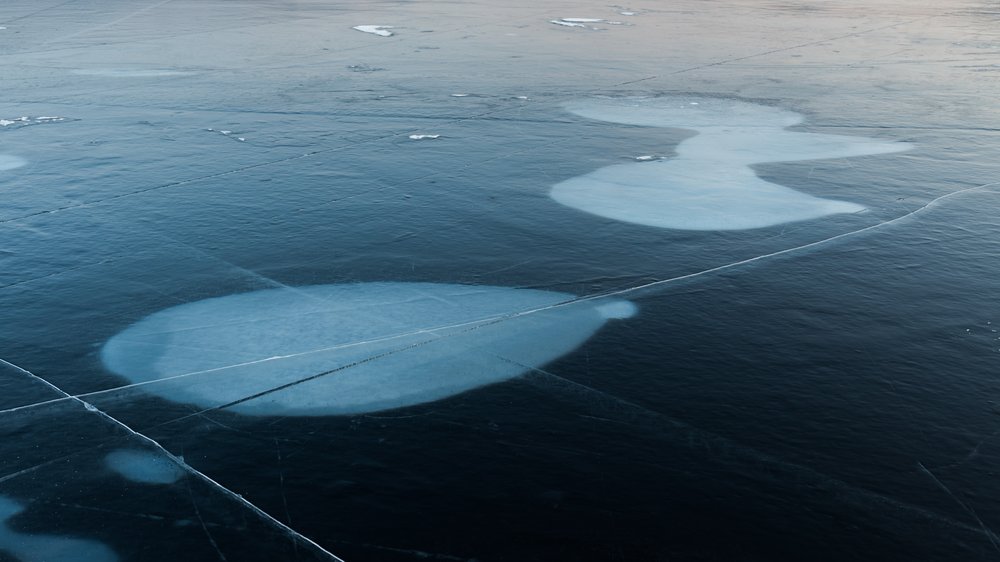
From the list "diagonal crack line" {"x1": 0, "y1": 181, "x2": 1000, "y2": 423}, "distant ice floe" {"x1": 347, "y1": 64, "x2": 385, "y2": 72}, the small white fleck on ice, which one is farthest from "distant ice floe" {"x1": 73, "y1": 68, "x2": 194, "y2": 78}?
"diagonal crack line" {"x1": 0, "y1": 181, "x2": 1000, "y2": 423}

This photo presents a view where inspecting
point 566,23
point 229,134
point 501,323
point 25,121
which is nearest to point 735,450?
point 501,323

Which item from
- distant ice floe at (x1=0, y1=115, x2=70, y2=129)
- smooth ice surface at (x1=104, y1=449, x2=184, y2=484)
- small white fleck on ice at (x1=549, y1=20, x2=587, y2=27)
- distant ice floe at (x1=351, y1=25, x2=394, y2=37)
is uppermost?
small white fleck on ice at (x1=549, y1=20, x2=587, y2=27)

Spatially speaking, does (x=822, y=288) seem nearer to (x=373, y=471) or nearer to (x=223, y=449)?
(x=373, y=471)

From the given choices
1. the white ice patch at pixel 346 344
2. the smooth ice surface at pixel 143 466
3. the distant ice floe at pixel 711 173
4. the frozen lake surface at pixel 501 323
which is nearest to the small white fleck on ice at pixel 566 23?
the frozen lake surface at pixel 501 323

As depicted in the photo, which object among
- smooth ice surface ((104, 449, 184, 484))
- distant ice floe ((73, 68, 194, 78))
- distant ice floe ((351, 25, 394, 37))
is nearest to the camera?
smooth ice surface ((104, 449, 184, 484))

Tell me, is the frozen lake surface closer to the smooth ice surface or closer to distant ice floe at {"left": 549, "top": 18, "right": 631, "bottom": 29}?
the smooth ice surface

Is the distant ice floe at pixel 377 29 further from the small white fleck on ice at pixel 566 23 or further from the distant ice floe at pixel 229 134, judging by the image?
the distant ice floe at pixel 229 134
